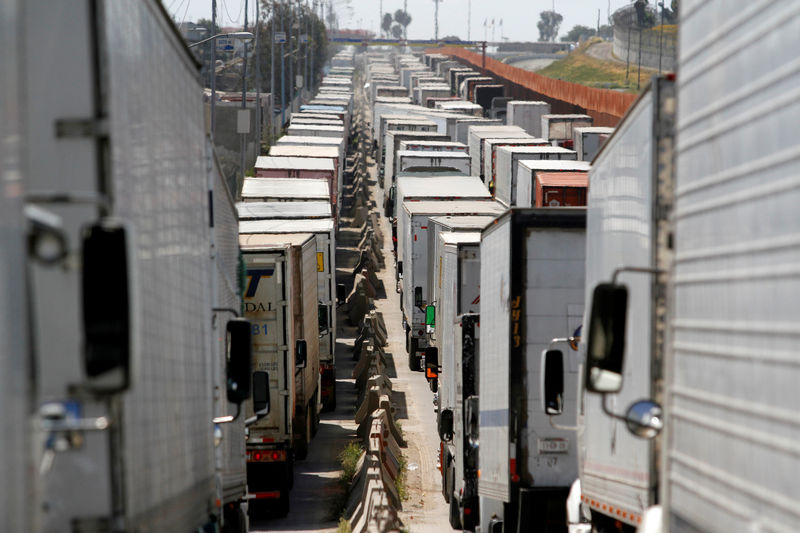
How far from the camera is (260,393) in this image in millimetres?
10891

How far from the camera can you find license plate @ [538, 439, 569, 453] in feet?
37.8

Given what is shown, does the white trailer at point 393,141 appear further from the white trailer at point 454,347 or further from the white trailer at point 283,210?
the white trailer at point 454,347

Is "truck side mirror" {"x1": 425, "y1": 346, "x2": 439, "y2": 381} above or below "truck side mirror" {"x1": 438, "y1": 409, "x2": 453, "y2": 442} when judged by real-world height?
above

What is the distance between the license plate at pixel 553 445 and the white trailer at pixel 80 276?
232 inches

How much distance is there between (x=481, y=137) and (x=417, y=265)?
2160cm

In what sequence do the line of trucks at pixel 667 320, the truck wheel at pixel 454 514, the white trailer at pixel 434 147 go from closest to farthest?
the line of trucks at pixel 667 320
the truck wheel at pixel 454 514
the white trailer at pixel 434 147

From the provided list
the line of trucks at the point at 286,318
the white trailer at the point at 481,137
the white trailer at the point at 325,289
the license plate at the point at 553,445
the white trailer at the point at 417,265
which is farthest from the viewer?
the white trailer at the point at 481,137

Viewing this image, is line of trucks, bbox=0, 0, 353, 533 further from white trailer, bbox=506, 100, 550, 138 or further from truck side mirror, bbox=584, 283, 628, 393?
white trailer, bbox=506, 100, 550, 138

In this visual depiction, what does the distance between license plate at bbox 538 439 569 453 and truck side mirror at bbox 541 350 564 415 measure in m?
1.82

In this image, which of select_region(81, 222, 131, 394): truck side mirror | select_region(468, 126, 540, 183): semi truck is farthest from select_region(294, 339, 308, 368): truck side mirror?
select_region(468, 126, 540, 183): semi truck

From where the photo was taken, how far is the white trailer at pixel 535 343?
11.4 m

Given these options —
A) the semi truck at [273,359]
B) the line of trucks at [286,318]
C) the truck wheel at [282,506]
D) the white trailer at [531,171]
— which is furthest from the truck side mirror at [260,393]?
the white trailer at [531,171]

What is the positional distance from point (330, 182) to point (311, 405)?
→ 15731 millimetres

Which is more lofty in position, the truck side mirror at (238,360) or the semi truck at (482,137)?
the semi truck at (482,137)
